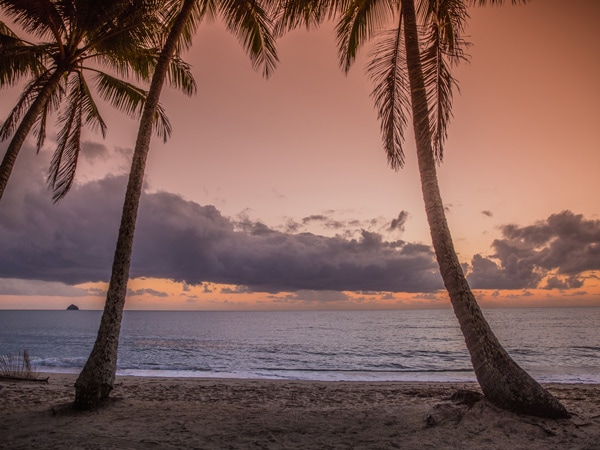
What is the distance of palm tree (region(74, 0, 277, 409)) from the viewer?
6.38 m

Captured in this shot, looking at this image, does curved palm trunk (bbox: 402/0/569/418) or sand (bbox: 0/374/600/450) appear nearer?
sand (bbox: 0/374/600/450)

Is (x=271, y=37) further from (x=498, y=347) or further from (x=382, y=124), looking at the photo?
(x=498, y=347)

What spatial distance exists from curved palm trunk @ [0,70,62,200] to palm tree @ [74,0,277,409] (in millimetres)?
2868

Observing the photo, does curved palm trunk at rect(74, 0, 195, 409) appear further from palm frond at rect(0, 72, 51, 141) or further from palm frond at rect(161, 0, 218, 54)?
palm frond at rect(0, 72, 51, 141)

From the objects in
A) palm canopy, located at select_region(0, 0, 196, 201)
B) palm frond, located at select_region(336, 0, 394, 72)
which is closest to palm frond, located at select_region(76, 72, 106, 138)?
palm canopy, located at select_region(0, 0, 196, 201)

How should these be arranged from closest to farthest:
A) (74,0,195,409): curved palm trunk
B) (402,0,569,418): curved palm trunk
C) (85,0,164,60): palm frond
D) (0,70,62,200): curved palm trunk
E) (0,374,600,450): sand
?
(0,374,600,450): sand
(402,0,569,418): curved palm trunk
(74,0,195,409): curved palm trunk
(0,70,62,200): curved palm trunk
(85,0,164,60): palm frond

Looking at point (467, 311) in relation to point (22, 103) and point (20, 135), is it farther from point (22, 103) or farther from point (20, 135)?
point (22, 103)

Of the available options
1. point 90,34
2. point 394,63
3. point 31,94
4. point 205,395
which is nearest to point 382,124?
point 394,63

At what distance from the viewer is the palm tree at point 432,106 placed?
5.49 meters

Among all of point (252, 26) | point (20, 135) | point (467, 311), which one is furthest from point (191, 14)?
point (467, 311)

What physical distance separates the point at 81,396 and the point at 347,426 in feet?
14.1

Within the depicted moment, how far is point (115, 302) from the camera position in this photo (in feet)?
21.9

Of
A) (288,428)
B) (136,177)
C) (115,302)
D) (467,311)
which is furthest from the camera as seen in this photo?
(136,177)

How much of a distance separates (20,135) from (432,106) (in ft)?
28.4
